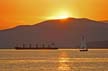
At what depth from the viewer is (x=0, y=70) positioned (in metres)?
92.6

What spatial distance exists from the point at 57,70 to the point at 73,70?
3063 millimetres

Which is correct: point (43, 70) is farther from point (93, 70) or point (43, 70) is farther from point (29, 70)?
point (93, 70)

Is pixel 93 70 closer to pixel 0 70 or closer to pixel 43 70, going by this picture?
pixel 43 70

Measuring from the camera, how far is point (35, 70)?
306 feet

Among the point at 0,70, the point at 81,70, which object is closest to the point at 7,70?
the point at 0,70

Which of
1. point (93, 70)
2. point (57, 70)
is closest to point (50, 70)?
point (57, 70)

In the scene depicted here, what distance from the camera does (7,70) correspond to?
93.7 metres

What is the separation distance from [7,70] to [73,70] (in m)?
12.9

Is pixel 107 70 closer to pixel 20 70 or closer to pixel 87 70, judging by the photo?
pixel 87 70

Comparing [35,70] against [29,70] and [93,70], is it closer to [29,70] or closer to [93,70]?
[29,70]

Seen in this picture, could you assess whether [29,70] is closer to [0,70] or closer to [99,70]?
[0,70]

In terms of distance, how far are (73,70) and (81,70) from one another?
6.94 feet

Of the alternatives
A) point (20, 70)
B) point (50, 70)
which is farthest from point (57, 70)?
point (20, 70)

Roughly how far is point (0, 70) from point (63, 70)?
40.9ft
